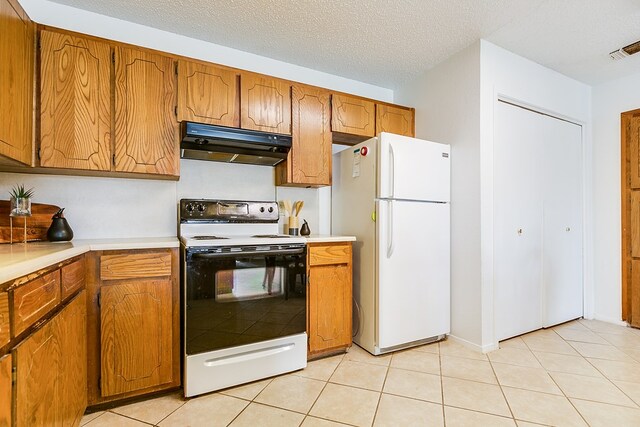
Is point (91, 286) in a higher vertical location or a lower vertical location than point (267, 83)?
lower

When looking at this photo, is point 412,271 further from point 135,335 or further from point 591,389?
point 135,335

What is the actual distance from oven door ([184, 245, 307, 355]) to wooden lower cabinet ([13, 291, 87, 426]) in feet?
1.65

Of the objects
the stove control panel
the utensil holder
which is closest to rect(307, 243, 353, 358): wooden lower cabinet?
the utensil holder

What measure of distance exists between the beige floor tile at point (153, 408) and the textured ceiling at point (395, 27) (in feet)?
8.12

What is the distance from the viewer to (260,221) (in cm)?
256

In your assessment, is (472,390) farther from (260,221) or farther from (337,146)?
(337,146)

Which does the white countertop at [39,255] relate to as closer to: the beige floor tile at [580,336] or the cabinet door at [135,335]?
the cabinet door at [135,335]

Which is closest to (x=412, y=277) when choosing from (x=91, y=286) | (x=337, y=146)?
(x=337, y=146)

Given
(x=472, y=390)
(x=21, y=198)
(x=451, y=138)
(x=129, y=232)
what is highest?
(x=451, y=138)

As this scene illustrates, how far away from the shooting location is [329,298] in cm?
235

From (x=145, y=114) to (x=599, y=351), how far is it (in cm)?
375

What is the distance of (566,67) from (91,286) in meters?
4.10

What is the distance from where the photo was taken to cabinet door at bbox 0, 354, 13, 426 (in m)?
0.86

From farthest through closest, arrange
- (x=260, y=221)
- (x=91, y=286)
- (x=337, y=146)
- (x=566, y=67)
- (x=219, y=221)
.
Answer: (x=337, y=146) < (x=566, y=67) < (x=260, y=221) < (x=219, y=221) < (x=91, y=286)
